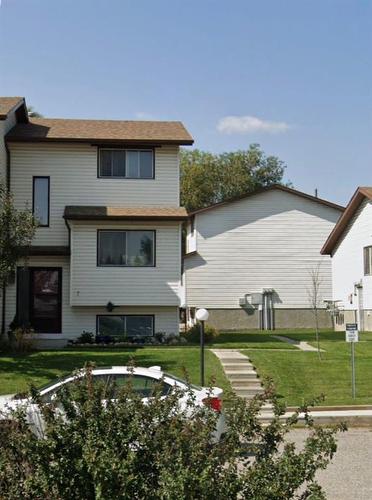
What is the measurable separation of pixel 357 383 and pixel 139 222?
9.87 metres

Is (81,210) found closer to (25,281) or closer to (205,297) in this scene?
(25,281)

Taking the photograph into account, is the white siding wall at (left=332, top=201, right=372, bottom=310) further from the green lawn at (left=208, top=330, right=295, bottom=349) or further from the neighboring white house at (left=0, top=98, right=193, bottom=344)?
the neighboring white house at (left=0, top=98, right=193, bottom=344)

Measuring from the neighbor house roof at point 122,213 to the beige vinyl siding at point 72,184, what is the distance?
1.74ft

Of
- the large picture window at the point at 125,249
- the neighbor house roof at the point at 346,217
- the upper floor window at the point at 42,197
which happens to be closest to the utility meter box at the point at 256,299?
the neighbor house roof at the point at 346,217

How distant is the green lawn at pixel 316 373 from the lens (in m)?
16.5

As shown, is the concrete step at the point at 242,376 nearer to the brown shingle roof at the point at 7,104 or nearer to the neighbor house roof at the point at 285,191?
the brown shingle roof at the point at 7,104

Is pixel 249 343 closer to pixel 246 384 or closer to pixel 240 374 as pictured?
pixel 240 374

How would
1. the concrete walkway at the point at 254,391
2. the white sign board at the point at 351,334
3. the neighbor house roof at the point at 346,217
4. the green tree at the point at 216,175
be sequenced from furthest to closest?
the green tree at the point at 216,175, the neighbor house roof at the point at 346,217, the white sign board at the point at 351,334, the concrete walkway at the point at 254,391

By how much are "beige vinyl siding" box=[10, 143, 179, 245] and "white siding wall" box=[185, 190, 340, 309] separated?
10301mm

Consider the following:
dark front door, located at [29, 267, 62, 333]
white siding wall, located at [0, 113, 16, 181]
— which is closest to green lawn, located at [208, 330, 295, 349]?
dark front door, located at [29, 267, 62, 333]

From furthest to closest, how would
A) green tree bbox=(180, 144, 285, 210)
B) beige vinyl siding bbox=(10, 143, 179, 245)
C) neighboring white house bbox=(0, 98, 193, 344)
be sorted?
green tree bbox=(180, 144, 285, 210), beige vinyl siding bbox=(10, 143, 179, 245), neighboring white house bbox=(0, 98, 193, 344)

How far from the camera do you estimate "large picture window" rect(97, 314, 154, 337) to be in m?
24.6

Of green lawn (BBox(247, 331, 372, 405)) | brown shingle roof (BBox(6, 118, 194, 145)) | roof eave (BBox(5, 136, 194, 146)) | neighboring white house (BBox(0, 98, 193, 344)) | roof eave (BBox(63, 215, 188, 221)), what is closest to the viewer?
green lawn (BBox(247, 331, 372, 405))

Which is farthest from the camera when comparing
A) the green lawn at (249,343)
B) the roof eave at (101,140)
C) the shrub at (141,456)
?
the roof eave at (101,140)
